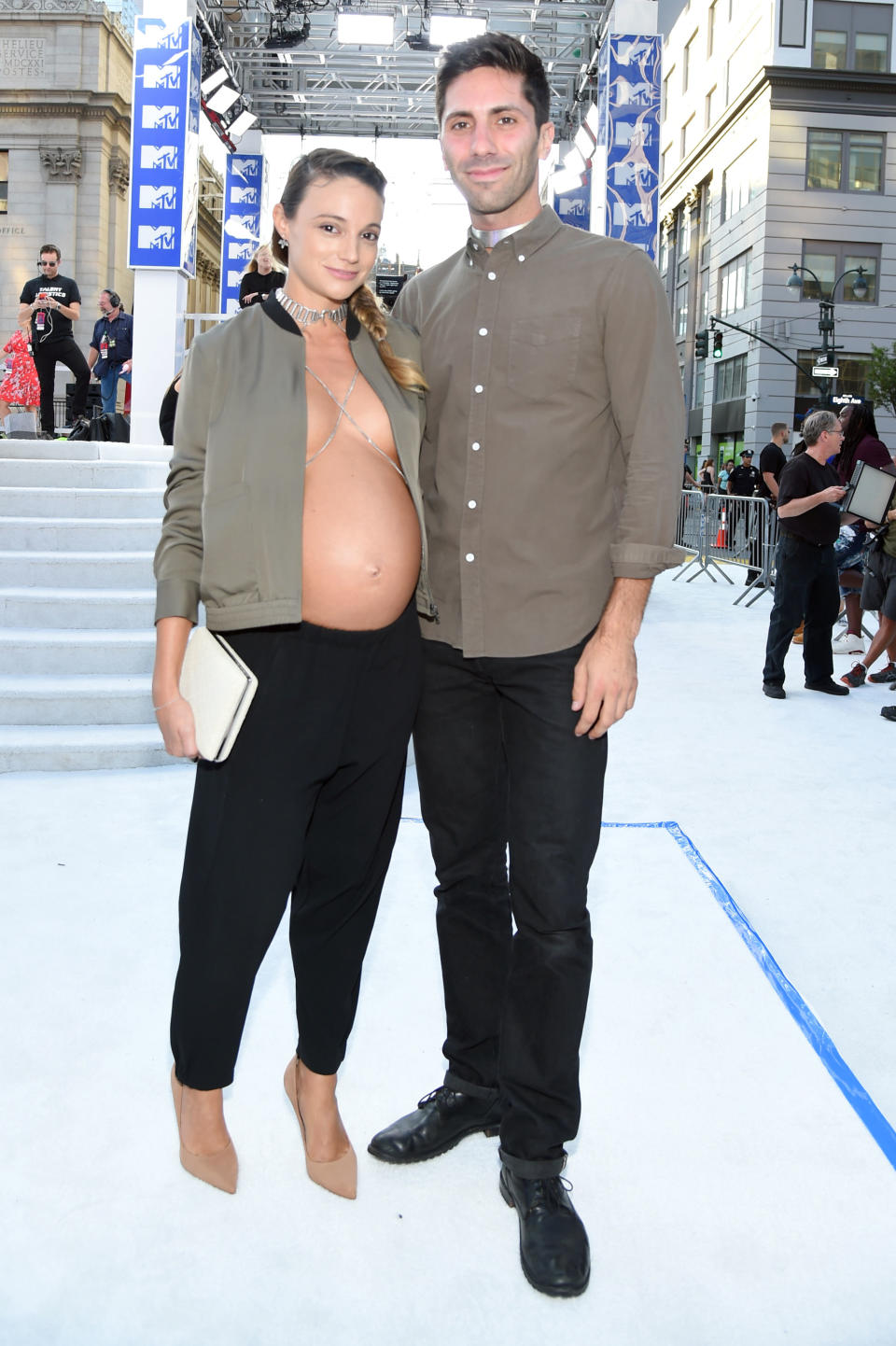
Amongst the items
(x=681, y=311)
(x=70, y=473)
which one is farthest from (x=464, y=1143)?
(x=681, y=311)

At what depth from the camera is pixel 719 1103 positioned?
2477mm

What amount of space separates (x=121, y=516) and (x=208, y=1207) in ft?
18.1

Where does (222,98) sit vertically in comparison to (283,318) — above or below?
above

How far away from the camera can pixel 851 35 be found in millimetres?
34438

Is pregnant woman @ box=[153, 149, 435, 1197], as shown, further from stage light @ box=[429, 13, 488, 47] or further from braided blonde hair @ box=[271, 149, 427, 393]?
stage light @ box=[429, 13, 488, 47]

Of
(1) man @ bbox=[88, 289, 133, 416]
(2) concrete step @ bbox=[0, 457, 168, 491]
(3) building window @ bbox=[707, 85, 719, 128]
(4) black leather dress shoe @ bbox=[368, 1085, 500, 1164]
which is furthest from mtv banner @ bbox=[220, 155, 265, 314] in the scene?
(3) building window @ bbox=[707, 85, 719, 128]

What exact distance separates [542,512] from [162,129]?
38.1ft

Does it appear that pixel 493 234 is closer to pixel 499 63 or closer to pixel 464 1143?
pixel 499 63

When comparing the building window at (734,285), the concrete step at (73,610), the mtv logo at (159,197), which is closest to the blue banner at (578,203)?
the mtv logo at (159,197)

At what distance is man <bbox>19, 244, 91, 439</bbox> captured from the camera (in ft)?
34.2

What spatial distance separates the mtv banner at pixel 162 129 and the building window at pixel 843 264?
26.9m

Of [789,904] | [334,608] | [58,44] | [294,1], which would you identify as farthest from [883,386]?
[334,608]

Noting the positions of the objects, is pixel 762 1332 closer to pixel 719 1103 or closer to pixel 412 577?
pixel 719 1103

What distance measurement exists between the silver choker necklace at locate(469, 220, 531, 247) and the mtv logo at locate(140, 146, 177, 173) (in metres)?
11.0
